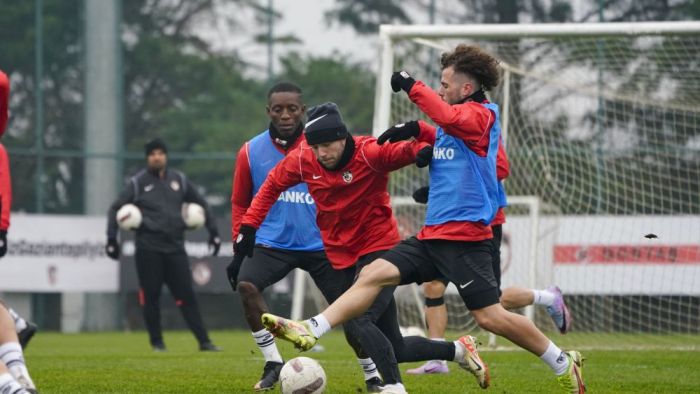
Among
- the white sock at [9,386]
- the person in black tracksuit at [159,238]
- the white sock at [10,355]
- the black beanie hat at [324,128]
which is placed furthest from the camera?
the person in black tracksuit at [159,238]

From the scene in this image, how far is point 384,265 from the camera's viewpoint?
21.9 feet

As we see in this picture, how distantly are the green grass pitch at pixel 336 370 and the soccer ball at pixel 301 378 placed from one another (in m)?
0.72

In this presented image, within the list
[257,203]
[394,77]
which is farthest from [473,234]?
[257,203]

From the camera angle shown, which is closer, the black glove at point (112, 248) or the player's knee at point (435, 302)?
the player's knee at point (435, 302)

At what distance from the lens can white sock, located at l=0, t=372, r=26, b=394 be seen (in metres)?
5.36

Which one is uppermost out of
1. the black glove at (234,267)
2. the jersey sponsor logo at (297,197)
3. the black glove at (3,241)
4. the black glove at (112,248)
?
the jersey sponsor logo at (297,197)

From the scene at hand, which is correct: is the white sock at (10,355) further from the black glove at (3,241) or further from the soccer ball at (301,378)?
the black glove at (3,241)

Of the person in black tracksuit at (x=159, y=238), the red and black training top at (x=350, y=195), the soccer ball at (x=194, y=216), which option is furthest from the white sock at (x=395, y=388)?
the soccer ball at (x=194, y=216)

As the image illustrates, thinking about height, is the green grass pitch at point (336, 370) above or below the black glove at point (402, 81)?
below

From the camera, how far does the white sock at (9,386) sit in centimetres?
536

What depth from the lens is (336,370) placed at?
9750 millimetres

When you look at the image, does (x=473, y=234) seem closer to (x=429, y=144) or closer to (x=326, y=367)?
(x=429, y=144)

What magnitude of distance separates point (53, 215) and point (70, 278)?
118 centimetres

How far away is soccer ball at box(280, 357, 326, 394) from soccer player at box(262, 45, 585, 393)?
0.60 metres
